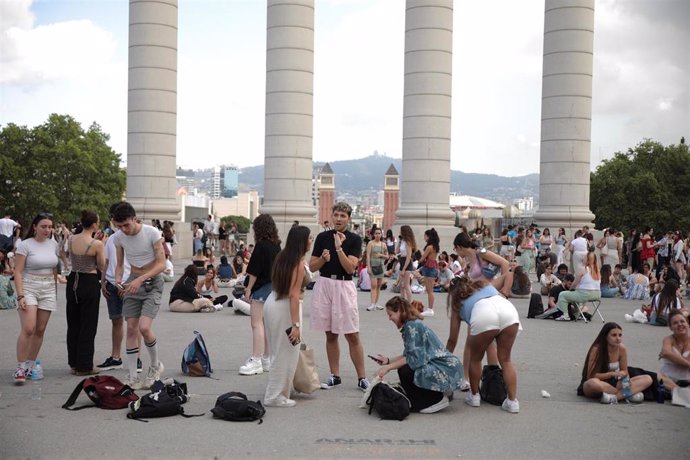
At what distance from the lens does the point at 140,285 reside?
9414mm

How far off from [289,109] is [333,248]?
2044 centimetres

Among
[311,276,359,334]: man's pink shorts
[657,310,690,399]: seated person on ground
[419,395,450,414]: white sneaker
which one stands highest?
[311,276,359,334]: man's pink shorts

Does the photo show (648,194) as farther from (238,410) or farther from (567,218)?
(238,410)

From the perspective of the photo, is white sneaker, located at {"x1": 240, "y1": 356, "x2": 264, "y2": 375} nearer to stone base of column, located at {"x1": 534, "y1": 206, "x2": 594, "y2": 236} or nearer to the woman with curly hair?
the woman with curly hair

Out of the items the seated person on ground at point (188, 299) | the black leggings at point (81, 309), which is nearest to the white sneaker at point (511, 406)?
the black leggings at point (81, 309)

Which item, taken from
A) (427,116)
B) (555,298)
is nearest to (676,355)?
(555,298)

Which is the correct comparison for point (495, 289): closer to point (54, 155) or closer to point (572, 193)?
point (572, 193)

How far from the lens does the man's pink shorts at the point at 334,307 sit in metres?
9.52

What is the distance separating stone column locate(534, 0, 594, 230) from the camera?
29.2 metres

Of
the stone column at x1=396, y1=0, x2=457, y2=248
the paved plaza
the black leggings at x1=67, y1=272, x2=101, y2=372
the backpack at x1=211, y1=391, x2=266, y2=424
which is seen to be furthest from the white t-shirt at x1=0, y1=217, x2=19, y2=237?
the backpack at x1=211, y1=391, x2=266, y2=424

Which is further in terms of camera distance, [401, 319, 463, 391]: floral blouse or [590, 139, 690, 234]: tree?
[590, 139, 690, 234]: tree

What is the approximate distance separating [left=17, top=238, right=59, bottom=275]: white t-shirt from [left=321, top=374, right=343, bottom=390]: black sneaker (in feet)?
11.1

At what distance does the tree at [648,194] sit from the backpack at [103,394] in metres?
61.6

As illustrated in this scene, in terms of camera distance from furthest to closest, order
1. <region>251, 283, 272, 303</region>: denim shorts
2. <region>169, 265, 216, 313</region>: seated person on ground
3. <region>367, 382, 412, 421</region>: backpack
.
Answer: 1. <region>169, 265, 216, 313</region>: seated person on ground
2. <region>251, 283, 272, 303</region>: denim shorts
3. <region>367, 382, 412, 421</region>: backpack
